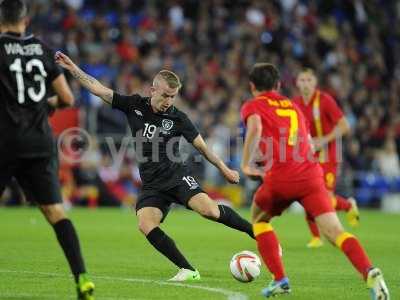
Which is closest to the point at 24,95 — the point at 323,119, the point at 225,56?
the point at 323,119

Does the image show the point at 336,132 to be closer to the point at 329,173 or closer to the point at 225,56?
the point at 329,173

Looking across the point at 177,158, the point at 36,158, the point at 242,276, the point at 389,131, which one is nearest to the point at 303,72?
the point at 177,158

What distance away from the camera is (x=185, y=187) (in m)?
10.6

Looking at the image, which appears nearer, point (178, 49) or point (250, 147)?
point (250, 147)

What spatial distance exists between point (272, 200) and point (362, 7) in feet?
76.6

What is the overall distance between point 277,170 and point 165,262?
371 cm

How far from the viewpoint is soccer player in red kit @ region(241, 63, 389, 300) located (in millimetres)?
8586

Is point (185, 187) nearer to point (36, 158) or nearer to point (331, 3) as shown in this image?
point (36, 158)

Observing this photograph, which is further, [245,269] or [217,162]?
[217,162]

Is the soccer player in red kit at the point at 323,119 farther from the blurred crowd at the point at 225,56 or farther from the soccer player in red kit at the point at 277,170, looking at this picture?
the blurred crowd at the point at 225,56

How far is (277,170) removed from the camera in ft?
28.7

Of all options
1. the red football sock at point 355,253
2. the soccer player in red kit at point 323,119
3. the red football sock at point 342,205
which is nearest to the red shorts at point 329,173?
the soccer player in red kit at point 323,119

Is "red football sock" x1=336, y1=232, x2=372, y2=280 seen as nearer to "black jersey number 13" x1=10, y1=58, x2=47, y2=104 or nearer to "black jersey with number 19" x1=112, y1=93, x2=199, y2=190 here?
"black jersey with number 19" x1=112, y1=93, x2=199, y2=190

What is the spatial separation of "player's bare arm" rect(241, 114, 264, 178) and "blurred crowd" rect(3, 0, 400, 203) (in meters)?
15.2
